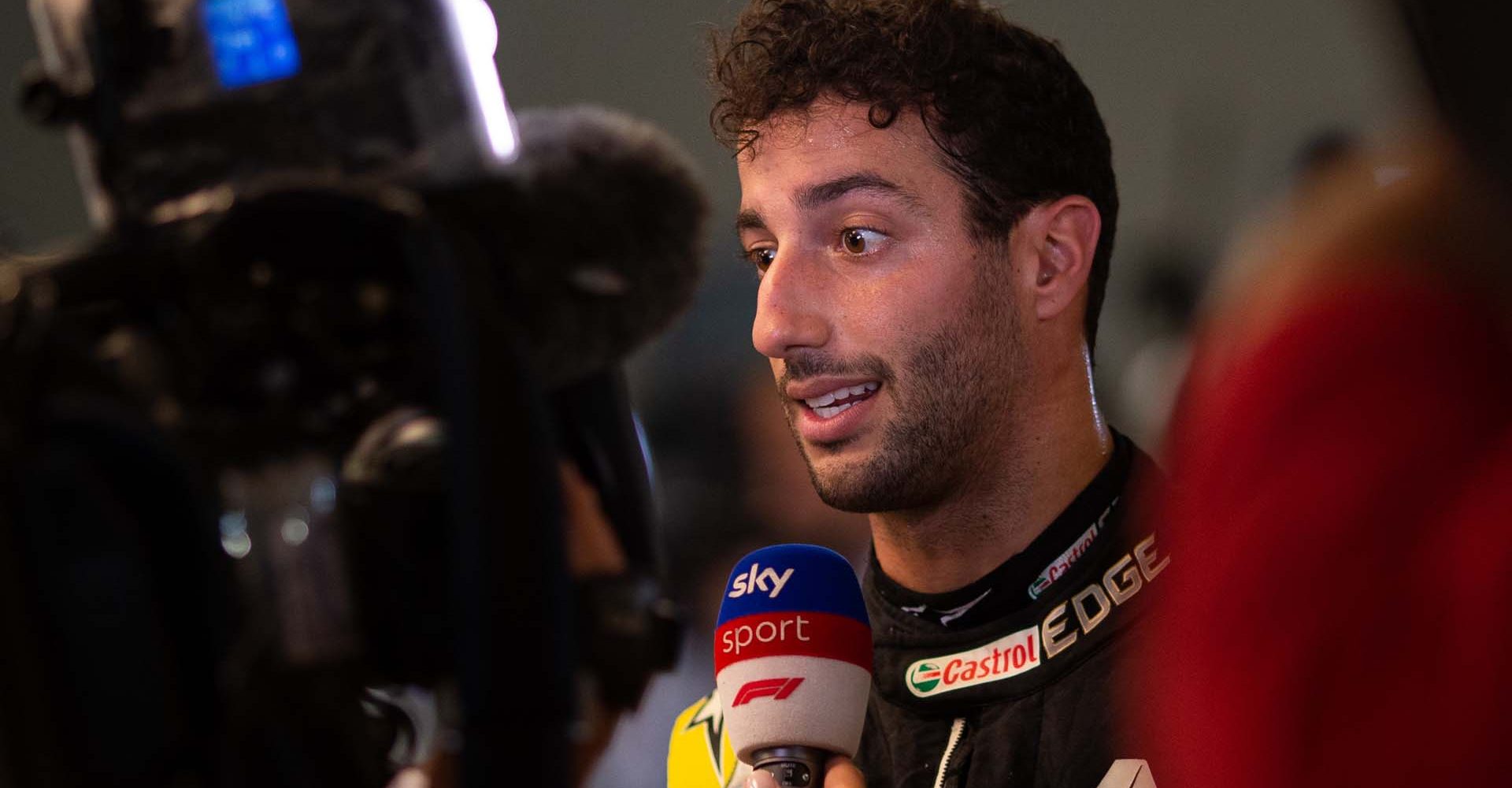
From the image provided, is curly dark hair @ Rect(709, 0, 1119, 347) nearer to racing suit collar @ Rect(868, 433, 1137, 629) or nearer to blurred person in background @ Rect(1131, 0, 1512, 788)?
racing suit collar @ Rect(868, 433, 1137, 629)

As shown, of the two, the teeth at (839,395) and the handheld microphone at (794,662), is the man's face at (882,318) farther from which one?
the handheld microphone at (794,662)

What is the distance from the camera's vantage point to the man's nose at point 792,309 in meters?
1.46

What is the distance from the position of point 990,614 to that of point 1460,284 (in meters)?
0.89

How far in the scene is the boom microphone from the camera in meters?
0.93

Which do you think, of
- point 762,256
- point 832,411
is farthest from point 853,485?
point 762,256

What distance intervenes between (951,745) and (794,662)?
0.78ft

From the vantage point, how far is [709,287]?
3.26 m

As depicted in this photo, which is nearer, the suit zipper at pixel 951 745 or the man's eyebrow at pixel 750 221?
the suit zipper at pixel 951 745

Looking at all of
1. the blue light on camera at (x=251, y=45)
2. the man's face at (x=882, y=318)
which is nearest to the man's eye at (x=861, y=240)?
the man's face at (x=882, y=318)

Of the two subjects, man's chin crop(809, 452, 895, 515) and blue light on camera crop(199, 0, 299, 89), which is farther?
man's chin crop(809, 452, 895, 515)

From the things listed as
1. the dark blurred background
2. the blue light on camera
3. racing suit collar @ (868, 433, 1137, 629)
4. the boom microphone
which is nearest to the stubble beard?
racing suit collar @ (868, 433, 1137, 629)

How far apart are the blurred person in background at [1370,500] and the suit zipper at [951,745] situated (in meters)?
0.73

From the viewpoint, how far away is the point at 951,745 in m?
1.40

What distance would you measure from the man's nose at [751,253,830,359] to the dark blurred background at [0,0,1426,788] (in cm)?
137
